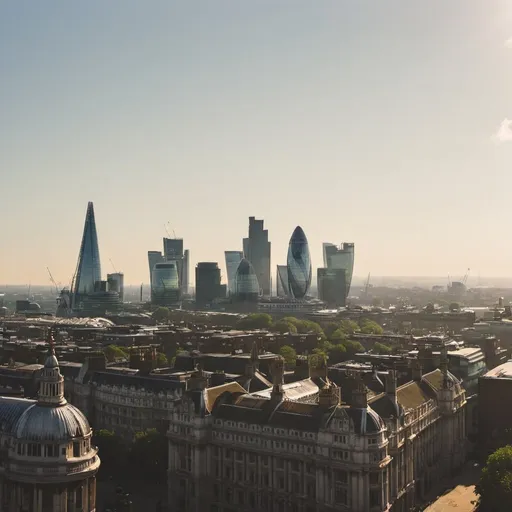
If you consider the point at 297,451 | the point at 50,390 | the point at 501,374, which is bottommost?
the point at 297,451

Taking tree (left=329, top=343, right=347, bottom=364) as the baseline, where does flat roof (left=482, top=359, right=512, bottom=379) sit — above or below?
above

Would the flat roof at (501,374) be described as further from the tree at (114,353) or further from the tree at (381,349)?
the tree at (114,353)

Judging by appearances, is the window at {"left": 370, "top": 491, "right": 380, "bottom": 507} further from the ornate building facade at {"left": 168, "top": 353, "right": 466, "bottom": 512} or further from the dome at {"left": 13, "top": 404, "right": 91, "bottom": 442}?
the dome at {"left": 13, "top": 404, "right": 91, "bottom": 442}

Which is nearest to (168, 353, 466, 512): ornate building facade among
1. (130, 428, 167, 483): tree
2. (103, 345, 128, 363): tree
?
(130, 428, 167, 483): tree

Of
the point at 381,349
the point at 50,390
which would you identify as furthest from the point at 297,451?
the point at 381,349

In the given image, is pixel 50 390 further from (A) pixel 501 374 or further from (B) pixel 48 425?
(A) pixel 501 374

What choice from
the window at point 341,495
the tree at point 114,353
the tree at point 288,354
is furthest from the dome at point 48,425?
the tree at point 288,354
